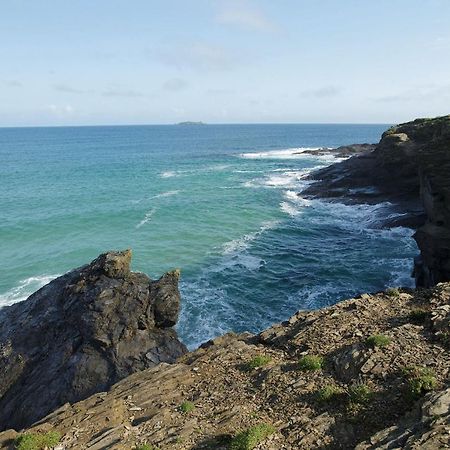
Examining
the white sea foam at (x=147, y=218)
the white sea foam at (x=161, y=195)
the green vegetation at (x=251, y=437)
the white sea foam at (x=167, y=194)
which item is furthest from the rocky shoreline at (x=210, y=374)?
the white sea foam at (x=167, y=194)

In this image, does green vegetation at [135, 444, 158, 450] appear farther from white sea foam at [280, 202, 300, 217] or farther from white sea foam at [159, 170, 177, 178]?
white sea foam at [159, 170, 177, 178]

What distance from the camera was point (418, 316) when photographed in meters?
18.1

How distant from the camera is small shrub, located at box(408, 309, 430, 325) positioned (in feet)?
58.6

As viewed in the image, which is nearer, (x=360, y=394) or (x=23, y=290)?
(x=360, y=394)

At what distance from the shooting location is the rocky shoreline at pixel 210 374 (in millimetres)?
13305

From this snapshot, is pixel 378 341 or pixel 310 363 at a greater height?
pixel 378 341

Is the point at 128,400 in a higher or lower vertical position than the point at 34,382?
higher

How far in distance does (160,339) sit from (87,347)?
4296 mm

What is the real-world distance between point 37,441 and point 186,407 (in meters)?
5.18

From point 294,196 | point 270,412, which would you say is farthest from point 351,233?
point 270,412

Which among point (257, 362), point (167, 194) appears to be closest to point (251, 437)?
point (257, 362)

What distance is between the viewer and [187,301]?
35469 mm

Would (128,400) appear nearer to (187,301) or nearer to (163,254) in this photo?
(187,301)

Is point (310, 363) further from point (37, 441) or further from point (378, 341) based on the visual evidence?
point (37, 441)
